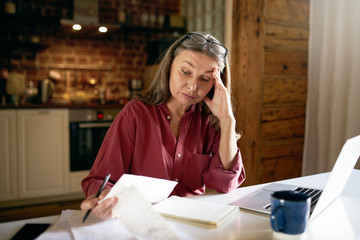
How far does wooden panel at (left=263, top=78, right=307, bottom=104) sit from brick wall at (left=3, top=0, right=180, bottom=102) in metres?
2.01

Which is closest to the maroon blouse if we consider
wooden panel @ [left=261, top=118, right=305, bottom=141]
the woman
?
the woman

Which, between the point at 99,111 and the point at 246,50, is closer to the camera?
the point at 246,50

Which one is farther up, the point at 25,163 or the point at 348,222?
the point at 348,222

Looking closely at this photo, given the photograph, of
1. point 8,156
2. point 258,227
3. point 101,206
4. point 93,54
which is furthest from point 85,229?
point 93,54

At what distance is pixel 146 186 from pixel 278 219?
13.6 inches

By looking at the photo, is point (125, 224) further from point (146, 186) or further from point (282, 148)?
point (282, 148)

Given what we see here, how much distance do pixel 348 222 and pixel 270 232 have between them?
9.7 inches

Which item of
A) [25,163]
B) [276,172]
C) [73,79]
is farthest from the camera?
[73,79]

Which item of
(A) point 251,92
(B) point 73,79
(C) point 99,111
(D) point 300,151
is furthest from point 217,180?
(B) point 73,79

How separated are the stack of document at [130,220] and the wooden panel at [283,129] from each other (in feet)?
6.17

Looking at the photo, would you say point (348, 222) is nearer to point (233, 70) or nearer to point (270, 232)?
point (270, 232)

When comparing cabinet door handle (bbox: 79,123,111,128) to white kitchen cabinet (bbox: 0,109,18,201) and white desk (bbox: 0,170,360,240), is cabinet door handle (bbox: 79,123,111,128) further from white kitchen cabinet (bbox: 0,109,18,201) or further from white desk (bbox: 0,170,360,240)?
white desk (bbox: 0,170,360,240)

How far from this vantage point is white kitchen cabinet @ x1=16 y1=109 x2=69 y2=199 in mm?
3111

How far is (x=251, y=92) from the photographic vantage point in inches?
104
